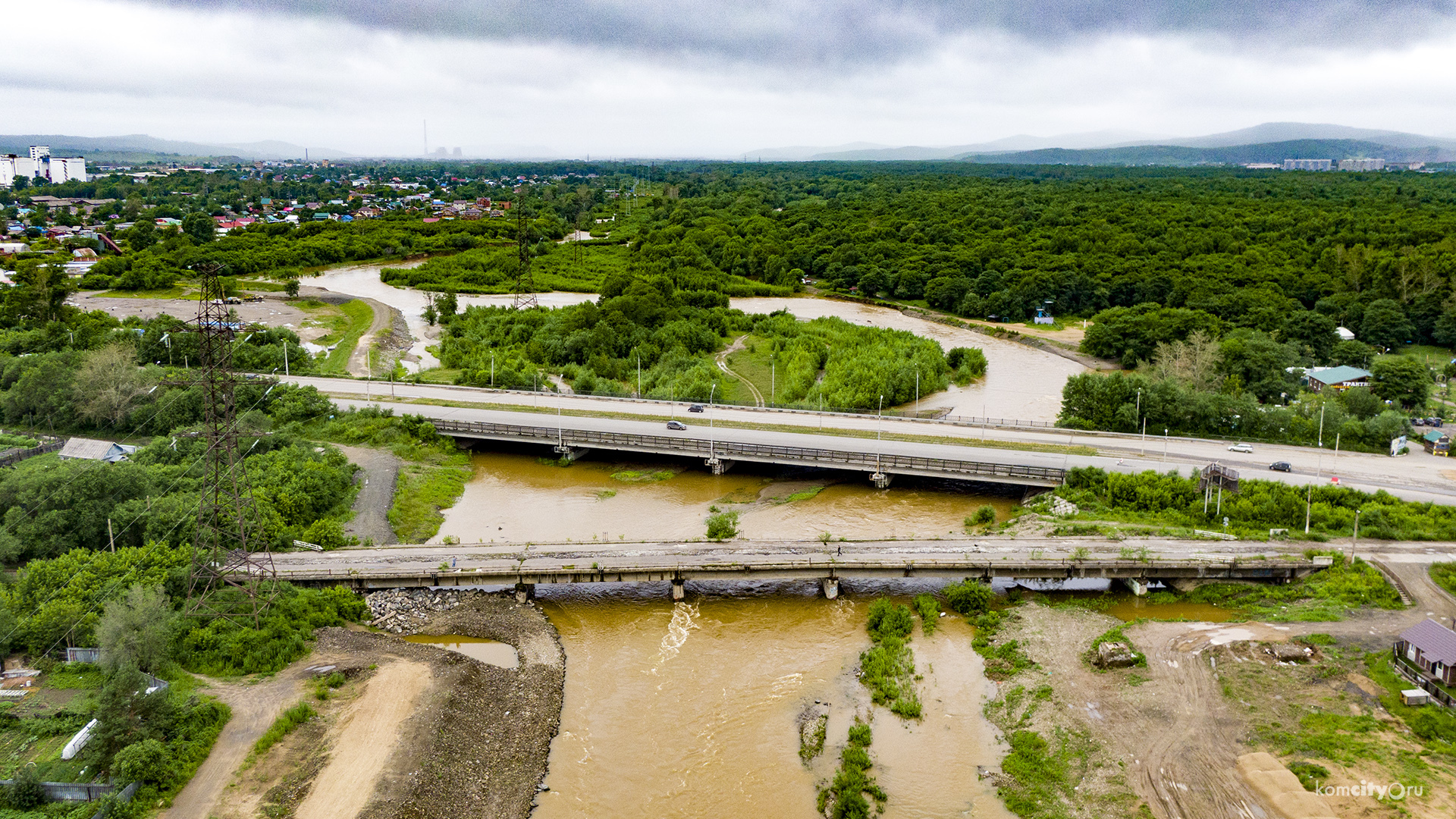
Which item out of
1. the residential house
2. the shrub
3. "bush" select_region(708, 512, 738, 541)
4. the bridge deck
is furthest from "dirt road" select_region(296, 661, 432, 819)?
the residential house

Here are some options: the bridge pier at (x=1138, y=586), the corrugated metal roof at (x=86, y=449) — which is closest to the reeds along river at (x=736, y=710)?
the bridge pier at (x=1138, y=586)

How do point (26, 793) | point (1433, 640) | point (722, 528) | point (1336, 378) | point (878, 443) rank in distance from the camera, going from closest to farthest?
point (26, 793)
point (1433, 640)
point (722, 528)
point (878, 443)
point (1336, 378)

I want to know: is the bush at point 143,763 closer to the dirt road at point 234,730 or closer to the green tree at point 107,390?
the dirt road at point 234,730

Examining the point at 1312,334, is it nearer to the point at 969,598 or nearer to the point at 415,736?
the point at 969,598

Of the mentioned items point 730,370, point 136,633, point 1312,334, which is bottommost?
point 136,633

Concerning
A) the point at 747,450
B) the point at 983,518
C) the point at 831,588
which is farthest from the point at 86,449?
the point at 983,518

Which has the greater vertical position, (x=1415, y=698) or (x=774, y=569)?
(x=774, y=569)
